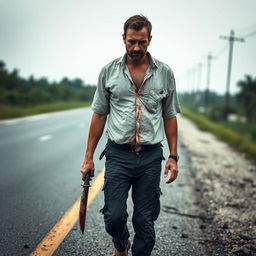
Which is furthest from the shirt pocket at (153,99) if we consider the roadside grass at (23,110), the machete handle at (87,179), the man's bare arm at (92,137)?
the roadside grass at (23,110)

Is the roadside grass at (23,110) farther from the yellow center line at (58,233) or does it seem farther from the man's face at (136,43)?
the man's face at (136,43)

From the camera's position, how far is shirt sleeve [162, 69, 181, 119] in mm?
3008

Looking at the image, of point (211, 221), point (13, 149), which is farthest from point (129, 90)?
point (13, 149)

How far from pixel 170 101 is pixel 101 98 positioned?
0.58 metres

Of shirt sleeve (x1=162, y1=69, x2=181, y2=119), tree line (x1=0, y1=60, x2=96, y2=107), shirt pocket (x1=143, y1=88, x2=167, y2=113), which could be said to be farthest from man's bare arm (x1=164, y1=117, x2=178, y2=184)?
tree line (x1=0, y1=60, x2=96, y2=107)

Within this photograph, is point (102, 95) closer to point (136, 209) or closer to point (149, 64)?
point (149, 64)

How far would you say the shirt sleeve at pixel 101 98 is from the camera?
2.96 metres

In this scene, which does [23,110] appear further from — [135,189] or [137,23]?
[137,23]

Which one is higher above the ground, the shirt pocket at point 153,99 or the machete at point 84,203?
the shirt pocket at point 153,99

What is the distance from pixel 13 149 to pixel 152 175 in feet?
24.9

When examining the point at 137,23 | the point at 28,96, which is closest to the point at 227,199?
the point at 137,23

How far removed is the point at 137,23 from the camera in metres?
2.78

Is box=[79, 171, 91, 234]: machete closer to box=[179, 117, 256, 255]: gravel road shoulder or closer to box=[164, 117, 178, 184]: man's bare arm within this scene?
box=[164, 117, 178, 184]: man's bare arm

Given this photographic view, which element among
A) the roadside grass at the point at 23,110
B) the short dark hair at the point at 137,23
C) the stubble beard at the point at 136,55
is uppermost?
the short dark hair at the point at 137,23
